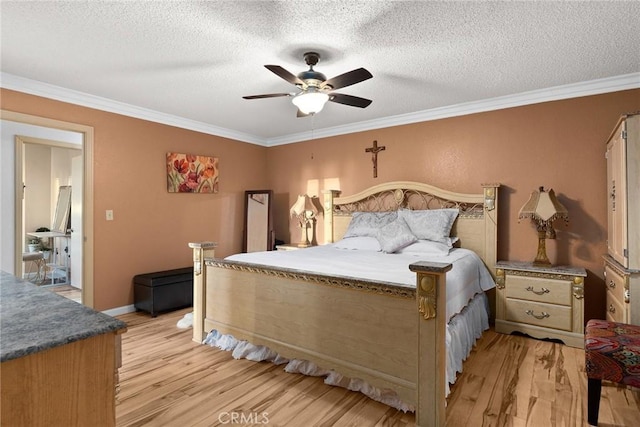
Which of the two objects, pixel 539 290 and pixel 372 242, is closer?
pixel 539 290

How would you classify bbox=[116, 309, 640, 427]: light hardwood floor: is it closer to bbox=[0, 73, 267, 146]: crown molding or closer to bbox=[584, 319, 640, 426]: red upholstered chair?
bbox=[584, 319, 640, 426]: red upholstered chair

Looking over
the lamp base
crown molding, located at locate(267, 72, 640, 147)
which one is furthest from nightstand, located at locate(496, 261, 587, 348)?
crown molding, located at locate(267, 72, 640, 147)

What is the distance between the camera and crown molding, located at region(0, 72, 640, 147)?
314cm

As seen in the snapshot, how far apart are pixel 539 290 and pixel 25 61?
4961 mm

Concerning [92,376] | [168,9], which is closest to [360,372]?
[92,376]

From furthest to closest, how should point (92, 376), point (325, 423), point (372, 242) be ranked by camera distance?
point (372, 242), point (325, 423), point (92, 376)

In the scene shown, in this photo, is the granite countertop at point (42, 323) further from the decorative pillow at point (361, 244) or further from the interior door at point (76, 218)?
the interior door at point (76, 218)

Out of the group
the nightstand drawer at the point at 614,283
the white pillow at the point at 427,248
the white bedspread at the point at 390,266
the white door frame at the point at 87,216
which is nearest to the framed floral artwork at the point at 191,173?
the white door frame at the point at 87,216

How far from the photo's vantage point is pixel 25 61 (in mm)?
2791

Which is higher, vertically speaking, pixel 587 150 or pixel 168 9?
Result: pixel 168 9

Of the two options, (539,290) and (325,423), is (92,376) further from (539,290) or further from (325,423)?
(539,290)

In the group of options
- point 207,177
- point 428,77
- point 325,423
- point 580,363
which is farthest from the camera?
point 207,177

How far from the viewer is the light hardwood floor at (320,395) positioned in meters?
1.98

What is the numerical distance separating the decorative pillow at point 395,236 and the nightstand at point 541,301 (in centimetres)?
93
